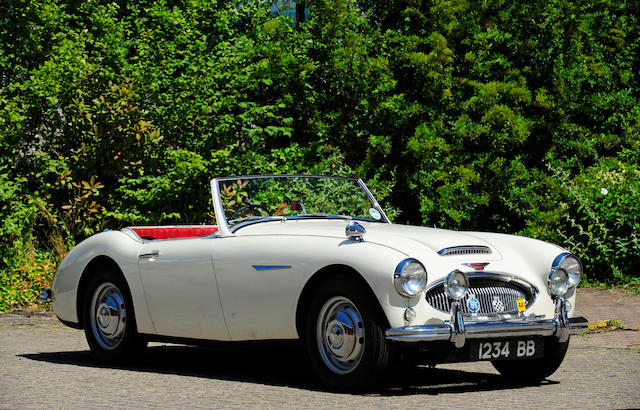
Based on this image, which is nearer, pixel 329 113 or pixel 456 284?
pixel 456 284

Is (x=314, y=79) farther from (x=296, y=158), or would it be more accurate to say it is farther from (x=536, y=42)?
(x=536, y=42)

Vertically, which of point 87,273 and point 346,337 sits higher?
point 87,273

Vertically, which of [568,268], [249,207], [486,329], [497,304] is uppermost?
[249,207]

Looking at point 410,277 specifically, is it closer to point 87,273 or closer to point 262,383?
point 262,383

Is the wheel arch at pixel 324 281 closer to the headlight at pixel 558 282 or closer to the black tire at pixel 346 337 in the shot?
the black tire at pixel 346 337

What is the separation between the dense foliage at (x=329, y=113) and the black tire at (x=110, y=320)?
4.64 meters

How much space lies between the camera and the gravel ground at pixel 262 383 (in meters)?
5.72

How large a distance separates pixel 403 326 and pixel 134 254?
2664 millimetres

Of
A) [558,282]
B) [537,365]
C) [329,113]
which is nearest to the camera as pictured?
[558,282]

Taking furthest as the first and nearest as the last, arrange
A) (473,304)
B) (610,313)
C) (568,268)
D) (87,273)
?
(610,313) < (87,273) < (568,268) < (473,304)

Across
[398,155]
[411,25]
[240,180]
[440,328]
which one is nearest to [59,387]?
[240,180]

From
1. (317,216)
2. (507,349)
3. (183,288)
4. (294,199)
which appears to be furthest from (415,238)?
(183,288)

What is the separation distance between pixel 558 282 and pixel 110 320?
11.5ft

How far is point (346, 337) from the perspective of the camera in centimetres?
595
